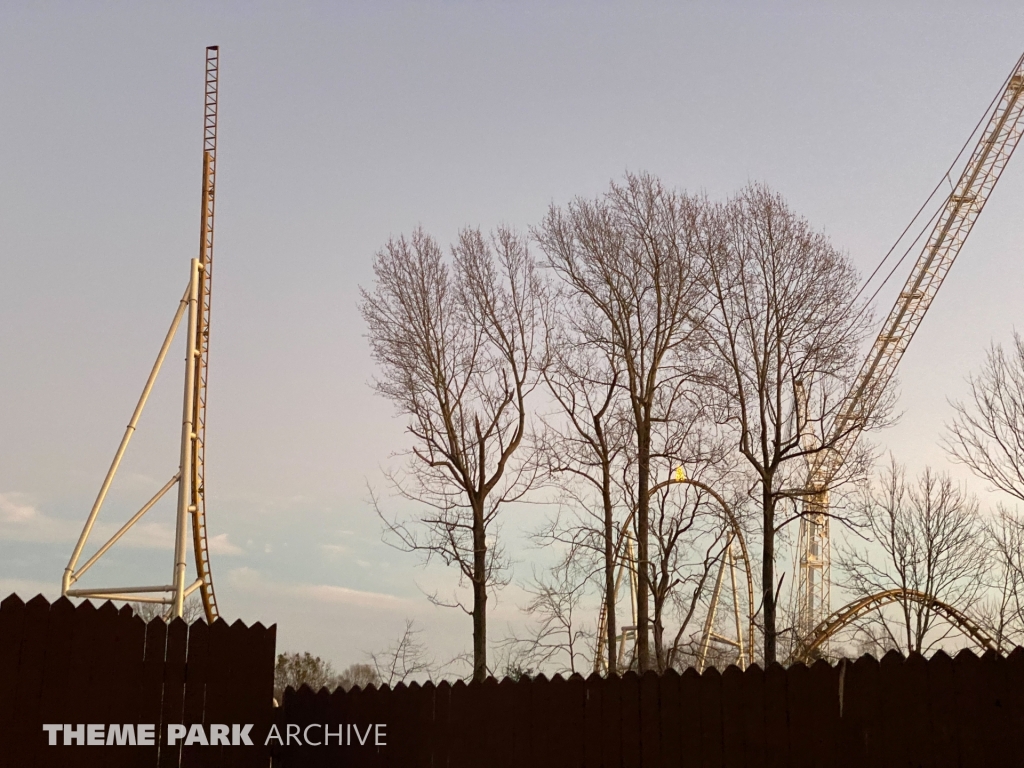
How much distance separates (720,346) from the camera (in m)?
20.5

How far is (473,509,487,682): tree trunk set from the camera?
21.7 metres

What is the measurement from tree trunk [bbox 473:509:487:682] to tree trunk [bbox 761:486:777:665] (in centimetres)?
619

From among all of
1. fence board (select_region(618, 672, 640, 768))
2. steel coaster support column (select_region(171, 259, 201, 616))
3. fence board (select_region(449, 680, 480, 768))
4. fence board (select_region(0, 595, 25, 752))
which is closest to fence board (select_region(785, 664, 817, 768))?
fence board (select_region(618, 672, 640, 768))

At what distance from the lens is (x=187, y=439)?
23.3 m

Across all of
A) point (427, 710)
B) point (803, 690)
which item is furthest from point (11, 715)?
point (803, 690)

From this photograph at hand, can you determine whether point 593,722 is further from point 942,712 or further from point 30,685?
point 30,685

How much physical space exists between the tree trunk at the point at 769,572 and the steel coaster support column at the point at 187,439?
12.2 m

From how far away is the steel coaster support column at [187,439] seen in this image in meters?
22.1

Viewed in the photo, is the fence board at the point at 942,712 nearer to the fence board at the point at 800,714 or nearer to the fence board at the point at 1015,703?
the fence board at the point at 1015,703

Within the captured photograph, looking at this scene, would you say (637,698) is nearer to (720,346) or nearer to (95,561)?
(720,346)

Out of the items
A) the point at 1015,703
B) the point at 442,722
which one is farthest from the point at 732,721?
the point at 442,722

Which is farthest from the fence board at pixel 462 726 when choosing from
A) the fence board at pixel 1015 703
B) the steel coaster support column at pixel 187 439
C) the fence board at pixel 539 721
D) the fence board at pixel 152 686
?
the steel coaster support column at pixel 187 439

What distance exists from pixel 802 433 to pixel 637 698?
12.2 m

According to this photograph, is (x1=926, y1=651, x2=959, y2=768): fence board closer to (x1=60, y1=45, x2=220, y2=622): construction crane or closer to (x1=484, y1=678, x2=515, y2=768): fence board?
(x1=484, y1=678, x2=515, y2=768): fence board
